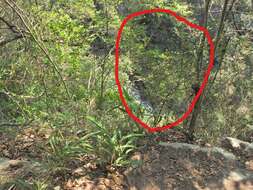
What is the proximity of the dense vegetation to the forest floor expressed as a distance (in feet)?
0.30

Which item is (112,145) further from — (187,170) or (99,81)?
(99,81)

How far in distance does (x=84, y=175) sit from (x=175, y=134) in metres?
1.81

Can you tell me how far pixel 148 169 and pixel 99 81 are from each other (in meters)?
2.64

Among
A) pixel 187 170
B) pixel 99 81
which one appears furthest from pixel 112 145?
pixel 99 81

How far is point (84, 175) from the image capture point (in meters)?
3.29

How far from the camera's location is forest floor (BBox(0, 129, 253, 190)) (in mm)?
3240

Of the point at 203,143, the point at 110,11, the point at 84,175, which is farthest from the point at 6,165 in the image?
the point at 110,11

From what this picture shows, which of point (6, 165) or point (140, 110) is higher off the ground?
point (140, 110)

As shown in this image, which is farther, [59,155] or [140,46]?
[140,46]

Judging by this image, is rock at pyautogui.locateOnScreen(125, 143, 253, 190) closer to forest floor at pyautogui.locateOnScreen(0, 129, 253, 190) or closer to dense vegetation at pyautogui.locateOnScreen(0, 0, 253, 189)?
forest floor at pyautogui.locateOnScreen(0, 129, 253, 190)

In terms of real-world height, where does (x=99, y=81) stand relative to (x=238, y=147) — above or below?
above

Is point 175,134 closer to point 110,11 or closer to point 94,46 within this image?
point 110,11

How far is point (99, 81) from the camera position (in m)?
5.88

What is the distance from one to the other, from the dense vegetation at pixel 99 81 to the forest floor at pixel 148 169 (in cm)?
9
